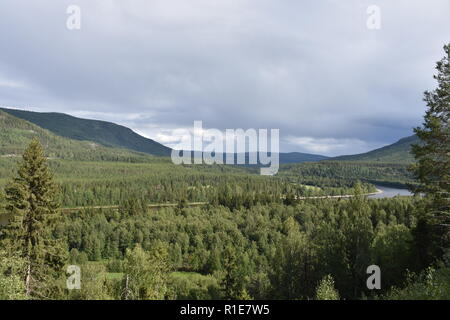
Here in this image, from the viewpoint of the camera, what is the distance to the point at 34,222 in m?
27.5

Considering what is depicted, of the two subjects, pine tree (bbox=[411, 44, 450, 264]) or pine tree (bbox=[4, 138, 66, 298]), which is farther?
pine tree (bbox=[4, 138, 66, 298])

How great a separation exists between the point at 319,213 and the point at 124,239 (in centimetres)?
7394

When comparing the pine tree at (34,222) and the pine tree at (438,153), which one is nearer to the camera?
the pine tree at (438,153)

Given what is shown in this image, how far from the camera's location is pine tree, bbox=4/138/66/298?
88.5 ft

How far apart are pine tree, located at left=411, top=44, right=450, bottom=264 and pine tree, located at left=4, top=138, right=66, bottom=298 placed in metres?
31.3

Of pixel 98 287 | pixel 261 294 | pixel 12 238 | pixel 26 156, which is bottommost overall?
pixel 261 294

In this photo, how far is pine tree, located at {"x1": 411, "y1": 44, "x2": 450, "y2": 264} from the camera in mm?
22406

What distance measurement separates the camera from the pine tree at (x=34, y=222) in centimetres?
2697

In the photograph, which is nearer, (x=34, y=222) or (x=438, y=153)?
(x=438, y=153)

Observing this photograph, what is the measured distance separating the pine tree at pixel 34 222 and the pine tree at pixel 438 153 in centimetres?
3135

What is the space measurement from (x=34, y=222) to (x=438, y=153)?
1302 inches

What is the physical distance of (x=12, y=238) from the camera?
27109 mm
